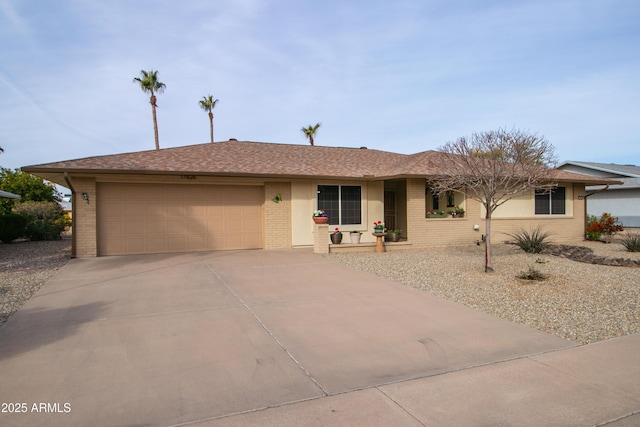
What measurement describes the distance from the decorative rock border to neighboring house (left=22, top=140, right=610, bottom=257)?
2.49 meters

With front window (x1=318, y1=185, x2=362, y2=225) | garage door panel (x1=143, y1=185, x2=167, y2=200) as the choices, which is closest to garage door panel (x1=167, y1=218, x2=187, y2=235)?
garage door panel (x1=143, y1=185, x2=167, y2=200)

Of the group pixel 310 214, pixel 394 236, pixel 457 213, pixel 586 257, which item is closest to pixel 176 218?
pixel 310 214

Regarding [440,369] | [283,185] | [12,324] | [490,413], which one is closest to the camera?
[490,413]

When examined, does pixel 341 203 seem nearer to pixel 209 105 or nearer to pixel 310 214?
pixel 310 214

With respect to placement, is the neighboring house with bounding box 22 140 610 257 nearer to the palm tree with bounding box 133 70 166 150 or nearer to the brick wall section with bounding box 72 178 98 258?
the brick wall section with bounding box 72 178 98 258

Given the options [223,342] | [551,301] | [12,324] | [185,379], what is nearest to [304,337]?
[223,342]

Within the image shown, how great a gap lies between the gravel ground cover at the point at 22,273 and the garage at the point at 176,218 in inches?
68.3

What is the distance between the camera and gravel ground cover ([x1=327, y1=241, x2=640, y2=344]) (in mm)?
6293

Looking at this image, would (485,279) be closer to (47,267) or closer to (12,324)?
(12,324)

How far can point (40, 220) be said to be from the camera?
2108 cm

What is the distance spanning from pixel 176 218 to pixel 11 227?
1073 centimetres

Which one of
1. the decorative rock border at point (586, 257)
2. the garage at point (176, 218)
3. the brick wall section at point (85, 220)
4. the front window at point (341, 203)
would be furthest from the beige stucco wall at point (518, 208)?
the brick wall section at point (85, 220)

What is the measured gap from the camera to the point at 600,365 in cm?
468

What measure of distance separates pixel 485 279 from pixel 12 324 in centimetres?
867
